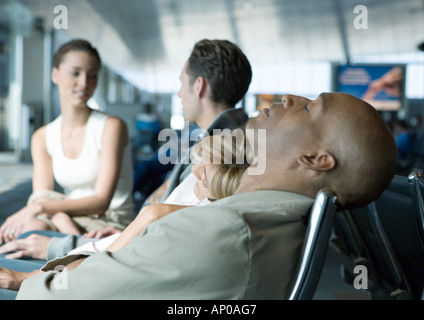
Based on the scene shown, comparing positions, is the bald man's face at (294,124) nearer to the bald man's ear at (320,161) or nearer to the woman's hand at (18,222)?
the bald man's ear at (320,161)

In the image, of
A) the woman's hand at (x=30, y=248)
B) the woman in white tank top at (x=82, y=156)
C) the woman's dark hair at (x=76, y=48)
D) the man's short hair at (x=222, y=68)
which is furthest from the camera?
the woman's dark hair at (x=76, y=48)

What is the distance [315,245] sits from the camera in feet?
2.45

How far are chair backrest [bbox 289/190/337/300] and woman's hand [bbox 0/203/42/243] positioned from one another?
51.5 inches

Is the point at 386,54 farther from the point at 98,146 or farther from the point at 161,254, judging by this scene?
the point at 161,254

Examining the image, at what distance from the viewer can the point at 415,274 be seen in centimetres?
152

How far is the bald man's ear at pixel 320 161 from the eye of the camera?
0.84m

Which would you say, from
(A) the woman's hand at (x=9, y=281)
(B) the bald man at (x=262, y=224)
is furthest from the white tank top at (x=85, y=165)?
(B) the bald man at (x=262, y=224)

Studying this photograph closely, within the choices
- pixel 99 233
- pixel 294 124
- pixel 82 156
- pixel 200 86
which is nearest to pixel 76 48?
pixel 82 156

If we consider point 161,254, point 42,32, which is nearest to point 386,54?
point 42,32

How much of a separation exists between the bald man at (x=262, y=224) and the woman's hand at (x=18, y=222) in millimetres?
1018

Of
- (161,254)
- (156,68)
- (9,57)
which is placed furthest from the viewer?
(156,68)

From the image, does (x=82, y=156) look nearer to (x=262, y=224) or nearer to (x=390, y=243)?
(x=390, y=243)

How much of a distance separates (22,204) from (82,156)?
4.02m

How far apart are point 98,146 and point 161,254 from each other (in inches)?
54.9
